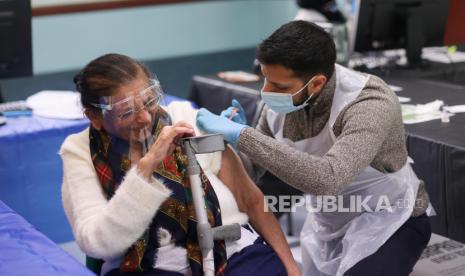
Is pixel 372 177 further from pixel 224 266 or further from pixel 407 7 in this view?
pixel 407 7

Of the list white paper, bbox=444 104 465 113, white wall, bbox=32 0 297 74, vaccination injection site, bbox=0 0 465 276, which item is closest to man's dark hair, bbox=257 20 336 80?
vaccination injection site, bbox=0 0 465 276

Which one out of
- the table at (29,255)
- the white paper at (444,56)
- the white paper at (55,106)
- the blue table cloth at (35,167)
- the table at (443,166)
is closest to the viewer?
the table at (29,255)

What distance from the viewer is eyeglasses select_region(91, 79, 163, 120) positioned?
5.48 ft

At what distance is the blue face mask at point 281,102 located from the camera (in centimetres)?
187

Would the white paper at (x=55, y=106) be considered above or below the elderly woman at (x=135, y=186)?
below

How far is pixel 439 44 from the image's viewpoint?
388 cm

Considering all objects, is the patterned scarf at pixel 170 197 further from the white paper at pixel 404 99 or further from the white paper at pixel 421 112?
the white paper at pixel 404 99

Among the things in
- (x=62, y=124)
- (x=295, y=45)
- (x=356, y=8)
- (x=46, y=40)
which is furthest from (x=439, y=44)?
(x=46, y=40)

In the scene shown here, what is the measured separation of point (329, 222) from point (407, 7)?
6.30ft

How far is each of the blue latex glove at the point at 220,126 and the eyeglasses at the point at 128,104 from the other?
0.15 m

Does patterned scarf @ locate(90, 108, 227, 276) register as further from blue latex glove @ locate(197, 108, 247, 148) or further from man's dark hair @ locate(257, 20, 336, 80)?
man's dark hair @ locate(257, 20, 336, 80)

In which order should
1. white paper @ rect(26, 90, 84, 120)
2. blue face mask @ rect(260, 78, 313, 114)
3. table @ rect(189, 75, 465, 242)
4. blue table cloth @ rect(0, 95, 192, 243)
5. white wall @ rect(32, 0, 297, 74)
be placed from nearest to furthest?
blue face mask @ rect(260, 78, 313, 114), table @ rect(189, 75, 465, 242), blue table cloth @ rect(0, 95, 192, 243), white paper @ rect(26, 90, 84, 120), white wall @ rect(32, 0, 297, 74)

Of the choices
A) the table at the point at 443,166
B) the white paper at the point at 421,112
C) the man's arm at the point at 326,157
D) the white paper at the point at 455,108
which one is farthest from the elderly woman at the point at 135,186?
the white paper at the point at 455,108

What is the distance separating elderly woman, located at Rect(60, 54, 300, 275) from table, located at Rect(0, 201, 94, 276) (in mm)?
95
